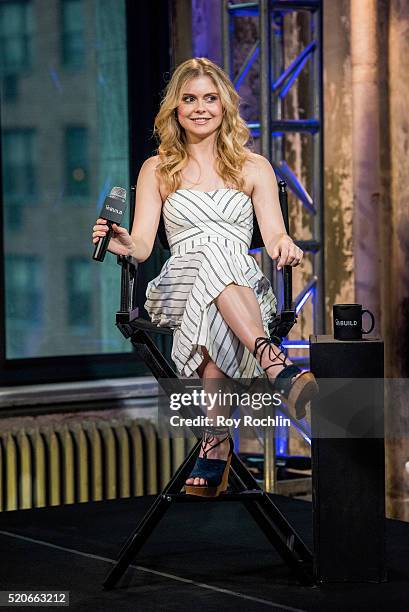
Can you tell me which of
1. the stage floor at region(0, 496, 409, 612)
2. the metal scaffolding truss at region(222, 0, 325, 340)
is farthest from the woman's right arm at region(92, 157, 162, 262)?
the metal scaffolding truss at region(222, 0, 325, 340)

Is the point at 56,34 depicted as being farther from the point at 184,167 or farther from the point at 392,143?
the point at 184,167

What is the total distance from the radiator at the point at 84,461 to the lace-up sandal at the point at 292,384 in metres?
2.12

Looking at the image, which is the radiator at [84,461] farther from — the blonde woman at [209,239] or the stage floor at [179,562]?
the blonde woman at [209,239]

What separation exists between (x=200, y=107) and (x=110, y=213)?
0.49 meters

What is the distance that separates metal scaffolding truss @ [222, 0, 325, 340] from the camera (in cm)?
458

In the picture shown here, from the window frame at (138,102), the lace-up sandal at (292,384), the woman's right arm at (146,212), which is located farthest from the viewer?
the window frame at (138,102)

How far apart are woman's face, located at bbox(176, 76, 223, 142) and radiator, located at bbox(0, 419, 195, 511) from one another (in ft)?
6.57

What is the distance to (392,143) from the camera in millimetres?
5000

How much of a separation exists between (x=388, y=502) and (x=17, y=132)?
7.63 feet

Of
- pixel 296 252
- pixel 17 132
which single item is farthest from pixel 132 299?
pixel 17 132

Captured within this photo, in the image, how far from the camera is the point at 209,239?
10.1 feet

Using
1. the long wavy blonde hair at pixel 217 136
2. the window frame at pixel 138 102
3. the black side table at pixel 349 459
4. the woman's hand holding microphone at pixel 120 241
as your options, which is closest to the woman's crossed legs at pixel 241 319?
the black side table at pixel 349 459

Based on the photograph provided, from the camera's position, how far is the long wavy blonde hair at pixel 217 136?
3195 mm

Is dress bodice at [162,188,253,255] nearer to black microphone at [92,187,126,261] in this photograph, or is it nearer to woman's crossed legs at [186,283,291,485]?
woman's crossed legs at [186,283,291,485]
